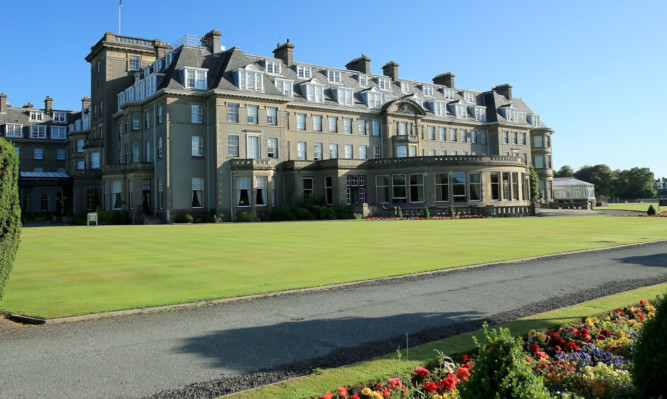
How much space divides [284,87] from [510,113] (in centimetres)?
4063

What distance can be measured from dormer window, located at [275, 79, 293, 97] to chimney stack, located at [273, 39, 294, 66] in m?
5.05

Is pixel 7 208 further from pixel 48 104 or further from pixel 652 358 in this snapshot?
pixel 48 104

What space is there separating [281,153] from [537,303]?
142 feet

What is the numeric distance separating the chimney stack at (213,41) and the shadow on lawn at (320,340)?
4827 cm

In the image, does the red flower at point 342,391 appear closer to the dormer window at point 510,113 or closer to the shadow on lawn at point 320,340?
the shadow on lawn at point 320,340

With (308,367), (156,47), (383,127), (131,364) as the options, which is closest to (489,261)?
(308,367)

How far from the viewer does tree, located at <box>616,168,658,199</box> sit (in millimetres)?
125975

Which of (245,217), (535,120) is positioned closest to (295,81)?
(245,217)

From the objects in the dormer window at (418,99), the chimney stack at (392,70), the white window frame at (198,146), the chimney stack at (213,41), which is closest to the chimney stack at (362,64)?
the chimney stack at (392,70)

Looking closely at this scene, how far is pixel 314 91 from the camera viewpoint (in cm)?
5588

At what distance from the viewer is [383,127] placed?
2399 inches

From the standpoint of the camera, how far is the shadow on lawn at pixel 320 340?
625cm

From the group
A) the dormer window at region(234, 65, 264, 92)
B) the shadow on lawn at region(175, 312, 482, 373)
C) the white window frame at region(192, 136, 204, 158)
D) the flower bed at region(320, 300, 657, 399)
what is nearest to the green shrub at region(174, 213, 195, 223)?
the white window frame at region(192, 136, 204, 158)

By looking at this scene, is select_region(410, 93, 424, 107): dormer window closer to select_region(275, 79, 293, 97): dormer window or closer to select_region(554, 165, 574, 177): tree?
select_region(275, 79, 293, 97): dormer window
